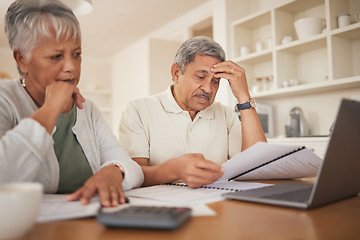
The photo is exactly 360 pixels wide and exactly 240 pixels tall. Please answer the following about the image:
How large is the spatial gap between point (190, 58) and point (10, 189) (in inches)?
45.7

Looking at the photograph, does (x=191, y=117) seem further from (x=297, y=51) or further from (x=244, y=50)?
(x=244, y=50)

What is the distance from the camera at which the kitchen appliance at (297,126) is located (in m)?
3.18

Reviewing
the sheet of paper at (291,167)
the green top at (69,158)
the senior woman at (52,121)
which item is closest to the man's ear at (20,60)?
the senior woman at (52,121)

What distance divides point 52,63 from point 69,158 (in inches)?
12.5

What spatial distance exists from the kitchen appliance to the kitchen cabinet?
0.25 metres

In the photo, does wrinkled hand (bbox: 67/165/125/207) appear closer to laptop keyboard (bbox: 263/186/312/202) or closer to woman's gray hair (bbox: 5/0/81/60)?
laptop keyboard (bbox: 263/186/312/202)

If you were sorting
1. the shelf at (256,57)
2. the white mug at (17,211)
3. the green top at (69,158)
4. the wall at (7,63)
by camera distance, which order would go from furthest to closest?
the wall at (7,63) < the shelf at (256,57) < the green top at (69,158) < the white mug at (17,211)

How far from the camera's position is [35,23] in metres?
0.92

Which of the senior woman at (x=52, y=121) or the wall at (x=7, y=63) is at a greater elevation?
the wall at (x=7, y=63)

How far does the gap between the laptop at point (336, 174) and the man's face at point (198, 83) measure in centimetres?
82

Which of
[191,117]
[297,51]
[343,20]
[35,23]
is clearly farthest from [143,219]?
[297,51]

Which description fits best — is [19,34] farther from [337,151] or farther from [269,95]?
[269,95]

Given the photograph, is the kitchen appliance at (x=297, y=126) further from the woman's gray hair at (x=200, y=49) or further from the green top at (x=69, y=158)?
the green top at (x=69, y=158)

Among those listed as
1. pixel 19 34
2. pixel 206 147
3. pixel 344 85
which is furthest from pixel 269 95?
pixel 19 34
